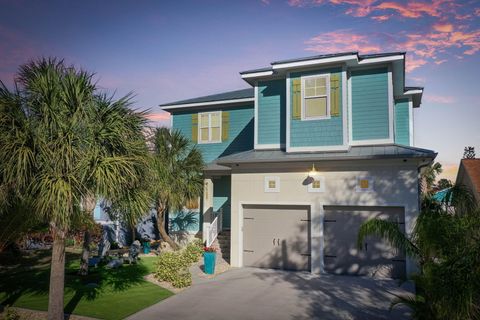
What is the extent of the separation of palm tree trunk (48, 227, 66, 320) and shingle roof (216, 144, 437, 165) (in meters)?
7.84

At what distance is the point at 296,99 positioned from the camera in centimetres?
1541

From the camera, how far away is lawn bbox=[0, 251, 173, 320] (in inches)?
399

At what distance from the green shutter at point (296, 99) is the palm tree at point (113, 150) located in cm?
743

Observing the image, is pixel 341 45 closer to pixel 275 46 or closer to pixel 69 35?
pixel 275 46

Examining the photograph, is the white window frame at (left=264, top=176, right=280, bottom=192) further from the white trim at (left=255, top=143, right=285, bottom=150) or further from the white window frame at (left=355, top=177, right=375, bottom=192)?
the white window frame at (left=355, top=177, right=375, bottom=192)

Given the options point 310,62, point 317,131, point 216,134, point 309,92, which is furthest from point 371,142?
point 216,134

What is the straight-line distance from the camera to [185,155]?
2033 centimetres

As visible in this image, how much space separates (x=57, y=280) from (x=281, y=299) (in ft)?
20.2

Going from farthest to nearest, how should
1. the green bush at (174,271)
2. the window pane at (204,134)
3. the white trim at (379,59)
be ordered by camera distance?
1. the window pane at (204,134)
2. the white trim at (379,59)
3. the green bush at (174,271)

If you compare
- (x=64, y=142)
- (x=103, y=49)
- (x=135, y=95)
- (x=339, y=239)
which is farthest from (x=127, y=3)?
(x=339, y=239)

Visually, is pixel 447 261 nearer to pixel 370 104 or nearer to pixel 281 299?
pixel 281 299

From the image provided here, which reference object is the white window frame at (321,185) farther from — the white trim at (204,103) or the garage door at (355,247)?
the white trim at (204,103)

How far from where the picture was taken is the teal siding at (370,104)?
48.6 ft

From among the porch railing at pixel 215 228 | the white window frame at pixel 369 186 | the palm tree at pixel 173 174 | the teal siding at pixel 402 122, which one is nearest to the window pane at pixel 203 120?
the palm tree at pixel 173 174
